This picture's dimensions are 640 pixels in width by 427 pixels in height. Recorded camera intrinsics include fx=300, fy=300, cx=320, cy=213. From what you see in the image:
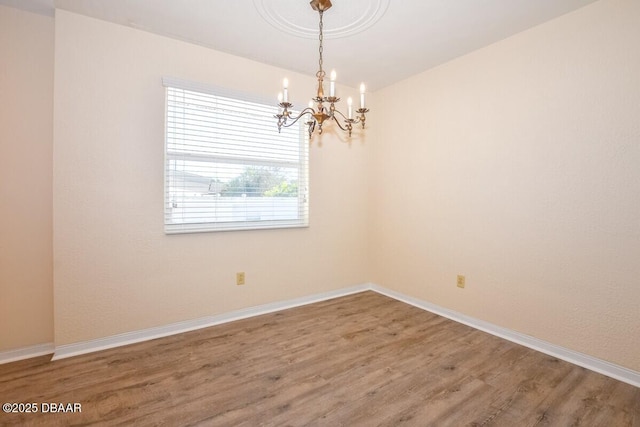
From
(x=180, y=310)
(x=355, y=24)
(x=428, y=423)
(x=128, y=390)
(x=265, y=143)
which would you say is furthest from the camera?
(x=265, y=143)

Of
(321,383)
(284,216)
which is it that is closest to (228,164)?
(284,216)

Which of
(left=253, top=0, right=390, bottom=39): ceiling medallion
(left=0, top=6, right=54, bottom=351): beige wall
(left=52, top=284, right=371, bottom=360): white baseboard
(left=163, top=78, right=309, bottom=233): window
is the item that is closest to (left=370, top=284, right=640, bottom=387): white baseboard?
(left=52, top=284, right=371, bottom=360): white baseboard

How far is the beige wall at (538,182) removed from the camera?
1976 mm

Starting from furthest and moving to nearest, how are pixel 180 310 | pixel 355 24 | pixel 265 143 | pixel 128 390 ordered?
pixel 265 143 < pixel 180 310 < pixel 355 24 < pixel 128 390

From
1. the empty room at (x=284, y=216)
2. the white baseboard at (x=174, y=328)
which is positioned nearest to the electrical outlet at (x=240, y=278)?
the empty room at (x=284, y=216)

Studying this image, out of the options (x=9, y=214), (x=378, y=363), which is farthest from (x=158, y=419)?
(x=9, y=214)

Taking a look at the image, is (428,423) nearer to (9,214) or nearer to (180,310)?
(180,310)

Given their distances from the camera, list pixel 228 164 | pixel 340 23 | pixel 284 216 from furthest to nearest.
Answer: pixel 284 216, pixel 228 164, pixel 340 23

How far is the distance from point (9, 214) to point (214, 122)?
162cm

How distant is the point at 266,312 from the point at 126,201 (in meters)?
1.64

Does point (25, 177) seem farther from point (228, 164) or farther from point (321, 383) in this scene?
point (321, 383)

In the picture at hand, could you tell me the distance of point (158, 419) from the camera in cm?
159

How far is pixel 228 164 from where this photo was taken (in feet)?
9.26

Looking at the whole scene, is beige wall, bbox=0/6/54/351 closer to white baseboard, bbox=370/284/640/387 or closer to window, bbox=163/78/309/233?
window, bbox=163/78/309/233
